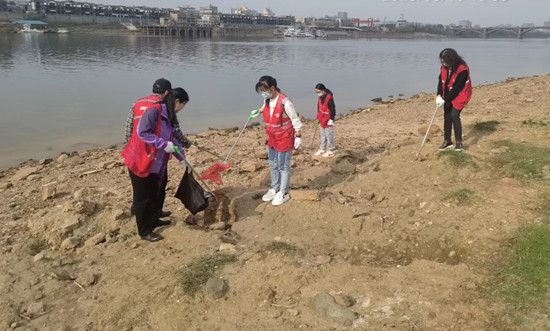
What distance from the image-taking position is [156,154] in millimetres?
4652

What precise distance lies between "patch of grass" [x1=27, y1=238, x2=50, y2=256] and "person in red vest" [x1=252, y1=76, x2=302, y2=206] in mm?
2995

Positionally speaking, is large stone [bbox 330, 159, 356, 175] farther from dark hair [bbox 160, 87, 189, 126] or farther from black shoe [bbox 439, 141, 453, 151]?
dark hair [bbox 160, 87, 189, 126]

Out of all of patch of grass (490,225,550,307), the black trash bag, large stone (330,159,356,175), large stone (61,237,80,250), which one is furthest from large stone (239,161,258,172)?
patch of grass (490,225,550,307)

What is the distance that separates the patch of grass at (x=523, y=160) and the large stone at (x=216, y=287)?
4.48m

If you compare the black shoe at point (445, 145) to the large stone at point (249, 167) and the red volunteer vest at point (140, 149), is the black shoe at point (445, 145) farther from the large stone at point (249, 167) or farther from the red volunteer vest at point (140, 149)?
the red volunteer vest at point (140, 149)

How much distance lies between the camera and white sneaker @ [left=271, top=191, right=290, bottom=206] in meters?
5.61

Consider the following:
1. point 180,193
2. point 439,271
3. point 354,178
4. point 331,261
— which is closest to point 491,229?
point 439,271

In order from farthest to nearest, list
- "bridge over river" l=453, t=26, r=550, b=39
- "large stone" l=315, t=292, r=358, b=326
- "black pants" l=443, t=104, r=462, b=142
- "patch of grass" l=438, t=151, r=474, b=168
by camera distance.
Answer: "bridge over river" l=453, t=26, r=550, b=39, "black pants" l=443, t=104, r=462, b=142, "patch of grass" l=438, t=151, r=474, b=168, "large stone" l=315, t=292, r=358, b=326

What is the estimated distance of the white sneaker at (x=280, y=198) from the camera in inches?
221

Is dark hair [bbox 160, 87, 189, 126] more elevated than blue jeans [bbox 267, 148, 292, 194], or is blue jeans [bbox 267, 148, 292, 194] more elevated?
dark hair [bbox 160, 87, 189, 126]

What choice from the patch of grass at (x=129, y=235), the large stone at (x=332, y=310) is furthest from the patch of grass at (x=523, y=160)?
the patch of grass at (x=129, y=235)

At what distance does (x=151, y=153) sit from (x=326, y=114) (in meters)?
4.59

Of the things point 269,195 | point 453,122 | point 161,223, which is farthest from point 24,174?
point 453,122

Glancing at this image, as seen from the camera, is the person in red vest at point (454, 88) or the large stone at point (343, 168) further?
the large stone at point (343, 168)
